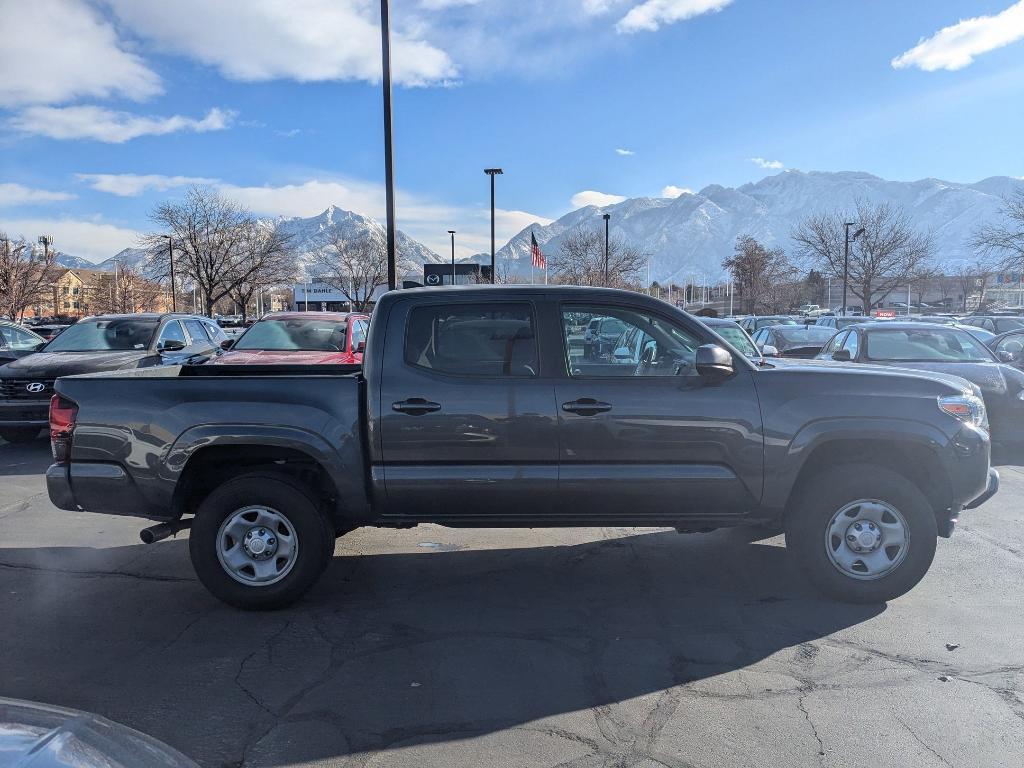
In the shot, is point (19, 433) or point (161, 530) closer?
point (161, 530)

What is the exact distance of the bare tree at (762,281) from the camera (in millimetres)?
59500

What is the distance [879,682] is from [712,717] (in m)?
0.97

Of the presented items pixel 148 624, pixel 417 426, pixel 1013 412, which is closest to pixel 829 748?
pixel 417 426

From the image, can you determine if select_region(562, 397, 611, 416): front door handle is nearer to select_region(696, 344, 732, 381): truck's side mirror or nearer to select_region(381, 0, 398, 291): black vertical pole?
select_region(696, 344, 732, 381): truck's side mirror

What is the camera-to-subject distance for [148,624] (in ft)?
14.6

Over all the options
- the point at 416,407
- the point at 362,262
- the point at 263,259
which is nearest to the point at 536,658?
the point at 416,407

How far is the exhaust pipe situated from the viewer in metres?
4.58

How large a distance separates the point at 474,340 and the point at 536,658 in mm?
1918

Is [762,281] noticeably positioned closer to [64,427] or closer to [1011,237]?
[1011,237]

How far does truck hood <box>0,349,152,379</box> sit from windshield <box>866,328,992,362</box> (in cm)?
1037

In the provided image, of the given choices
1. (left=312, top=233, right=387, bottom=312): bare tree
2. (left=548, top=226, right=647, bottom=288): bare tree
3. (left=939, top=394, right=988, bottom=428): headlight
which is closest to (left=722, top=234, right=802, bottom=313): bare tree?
(left=548, top=226, right=647, bottom=288): bare tree

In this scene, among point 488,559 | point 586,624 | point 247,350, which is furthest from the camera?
point 247,350

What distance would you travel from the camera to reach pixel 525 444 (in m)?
4.48

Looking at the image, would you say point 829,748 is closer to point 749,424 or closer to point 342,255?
point 749,424
